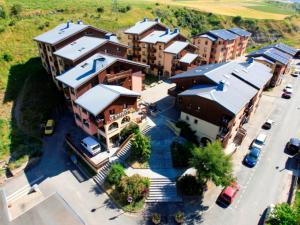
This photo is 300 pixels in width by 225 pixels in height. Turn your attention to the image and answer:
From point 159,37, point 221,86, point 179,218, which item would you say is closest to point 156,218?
point 179,218

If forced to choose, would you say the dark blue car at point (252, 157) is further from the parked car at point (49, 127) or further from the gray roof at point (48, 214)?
the parked car at point (49, 127)

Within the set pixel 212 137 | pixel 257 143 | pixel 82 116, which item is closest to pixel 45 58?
pixel 82 116

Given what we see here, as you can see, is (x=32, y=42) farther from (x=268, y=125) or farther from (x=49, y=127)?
(x=268, y=125)

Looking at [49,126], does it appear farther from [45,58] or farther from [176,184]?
[176,184]

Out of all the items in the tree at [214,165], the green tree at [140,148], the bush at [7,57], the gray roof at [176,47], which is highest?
the gray roof at [176,47]

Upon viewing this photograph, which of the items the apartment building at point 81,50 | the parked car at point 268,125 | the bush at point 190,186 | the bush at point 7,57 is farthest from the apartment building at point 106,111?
the bush at point 7,57

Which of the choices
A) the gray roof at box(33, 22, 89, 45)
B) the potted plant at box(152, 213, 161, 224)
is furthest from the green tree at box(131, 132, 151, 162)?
the gray roof at box(33, 22, 89, 45)
